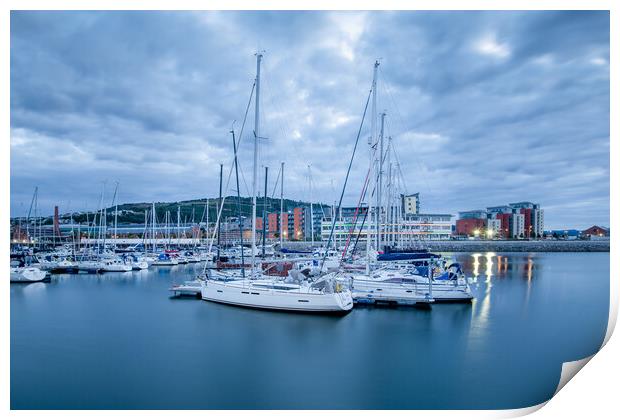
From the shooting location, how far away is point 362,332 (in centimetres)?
752

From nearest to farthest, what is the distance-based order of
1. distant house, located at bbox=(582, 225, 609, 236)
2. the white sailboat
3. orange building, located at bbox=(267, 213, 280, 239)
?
distant house, located at bbox=(582, 225, 609, 236) < the white sailboat < orange building, located at bbox=(267, 213, 280, 239)

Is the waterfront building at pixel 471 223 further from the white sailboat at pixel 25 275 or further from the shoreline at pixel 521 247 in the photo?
the white sailboat at pixel 25 275

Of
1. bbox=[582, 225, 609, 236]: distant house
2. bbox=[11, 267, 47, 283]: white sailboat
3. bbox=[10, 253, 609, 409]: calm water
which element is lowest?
bbox=[10, 253, 609, 409]: calm water

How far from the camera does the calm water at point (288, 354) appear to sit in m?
4.91

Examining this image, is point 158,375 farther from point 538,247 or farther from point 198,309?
point 538,247

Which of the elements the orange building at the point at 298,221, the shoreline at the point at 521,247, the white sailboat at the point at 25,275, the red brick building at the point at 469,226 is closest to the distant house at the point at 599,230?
the shoreline at the point at 521,247

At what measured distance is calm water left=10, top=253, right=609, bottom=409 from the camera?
4.91 metres

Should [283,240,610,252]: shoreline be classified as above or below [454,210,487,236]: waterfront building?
below

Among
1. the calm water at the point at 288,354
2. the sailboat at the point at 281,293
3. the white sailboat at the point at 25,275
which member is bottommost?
the calm water at the point at 288,354

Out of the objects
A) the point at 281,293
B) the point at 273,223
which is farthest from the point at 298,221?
the point at 281,293

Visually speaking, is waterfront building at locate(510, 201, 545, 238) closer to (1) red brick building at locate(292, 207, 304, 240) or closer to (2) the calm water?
(1) red brick building at locate(292, 207, 304, 240)

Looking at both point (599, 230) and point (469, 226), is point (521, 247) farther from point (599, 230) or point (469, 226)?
point (599, 230)

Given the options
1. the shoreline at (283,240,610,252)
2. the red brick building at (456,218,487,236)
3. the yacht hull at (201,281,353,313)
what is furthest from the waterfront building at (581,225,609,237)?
the red brick building at (456,218,487,236)

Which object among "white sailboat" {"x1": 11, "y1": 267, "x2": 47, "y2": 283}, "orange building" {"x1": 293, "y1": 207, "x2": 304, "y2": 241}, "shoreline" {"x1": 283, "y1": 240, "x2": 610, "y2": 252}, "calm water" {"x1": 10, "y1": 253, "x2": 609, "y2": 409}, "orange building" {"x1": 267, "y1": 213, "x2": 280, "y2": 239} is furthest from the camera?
"orange building" {"x1": 293, "y1": 207, "x2": 304, "y2": 241}
